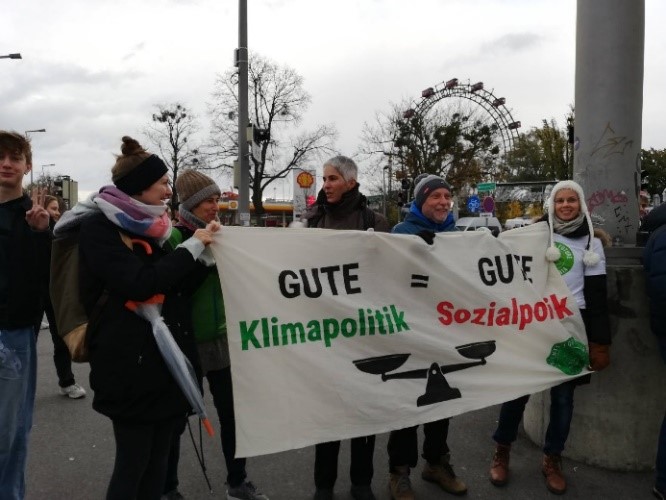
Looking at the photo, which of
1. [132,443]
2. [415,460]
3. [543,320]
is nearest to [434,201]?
[543,320]

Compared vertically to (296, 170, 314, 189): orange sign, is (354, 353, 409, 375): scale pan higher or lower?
lower

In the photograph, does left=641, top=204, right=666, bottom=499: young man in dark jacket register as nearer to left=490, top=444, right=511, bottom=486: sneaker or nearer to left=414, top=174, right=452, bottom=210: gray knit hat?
left=490, top=444, right=511, bottom=486: sneaker

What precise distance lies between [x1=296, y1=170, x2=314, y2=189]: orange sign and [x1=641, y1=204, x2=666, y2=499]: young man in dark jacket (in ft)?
36.8

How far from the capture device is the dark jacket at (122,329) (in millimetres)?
2217

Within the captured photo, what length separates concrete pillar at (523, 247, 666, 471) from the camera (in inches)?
140

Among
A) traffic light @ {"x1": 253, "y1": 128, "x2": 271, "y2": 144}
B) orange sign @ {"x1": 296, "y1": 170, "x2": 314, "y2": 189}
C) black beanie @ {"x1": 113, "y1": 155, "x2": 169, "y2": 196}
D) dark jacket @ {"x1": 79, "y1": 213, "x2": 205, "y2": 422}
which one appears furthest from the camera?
traffic light @ {"x1": 253, "y1": 128, "x2": 271, "y2": 144}

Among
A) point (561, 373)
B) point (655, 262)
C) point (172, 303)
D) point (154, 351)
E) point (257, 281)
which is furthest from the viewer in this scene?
point (561, 373)

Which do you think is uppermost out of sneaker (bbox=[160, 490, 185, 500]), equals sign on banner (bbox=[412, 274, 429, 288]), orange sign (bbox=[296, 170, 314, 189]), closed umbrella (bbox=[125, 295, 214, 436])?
orange sign (bbox=[296, 170, 314, 189])

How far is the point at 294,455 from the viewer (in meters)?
3.86

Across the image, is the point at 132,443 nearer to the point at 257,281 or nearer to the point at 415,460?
the point at 257,281

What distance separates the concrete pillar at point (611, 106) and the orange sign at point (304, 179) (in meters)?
10.2

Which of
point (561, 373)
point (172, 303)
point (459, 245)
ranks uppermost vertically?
point (459, 245)

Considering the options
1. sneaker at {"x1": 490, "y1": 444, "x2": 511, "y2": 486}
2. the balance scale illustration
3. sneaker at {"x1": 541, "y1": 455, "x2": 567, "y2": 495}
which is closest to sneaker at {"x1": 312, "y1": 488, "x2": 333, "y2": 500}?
the balance scale illustration

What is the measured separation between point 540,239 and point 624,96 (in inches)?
58.4
